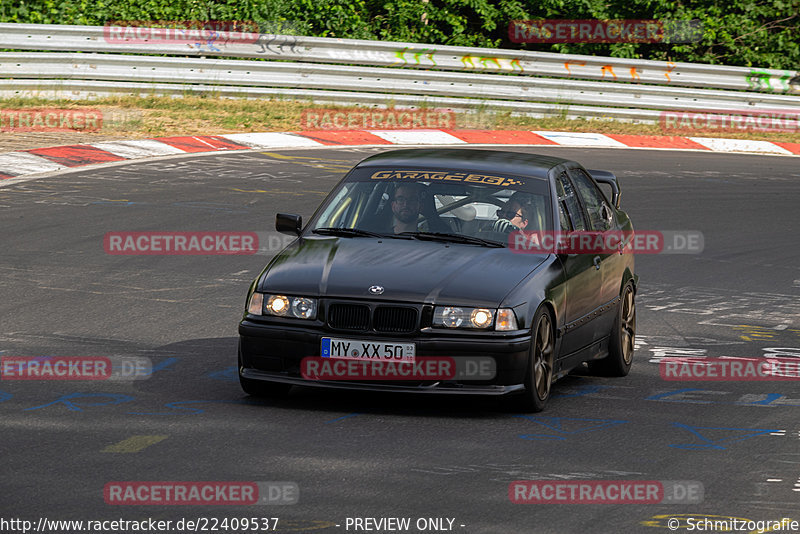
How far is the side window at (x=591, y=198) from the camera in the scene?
9250 millimetres

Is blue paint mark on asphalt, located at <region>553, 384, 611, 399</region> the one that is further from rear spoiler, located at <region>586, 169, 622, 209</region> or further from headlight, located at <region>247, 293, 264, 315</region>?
headlight, located at <region>247, 293, 264, 315</region>

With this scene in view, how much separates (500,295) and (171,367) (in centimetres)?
236

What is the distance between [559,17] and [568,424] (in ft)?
65.5

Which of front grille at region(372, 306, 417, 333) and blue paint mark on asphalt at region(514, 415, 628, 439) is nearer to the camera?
blue paint mark on asphalt at region(514, 415, 628, 439)

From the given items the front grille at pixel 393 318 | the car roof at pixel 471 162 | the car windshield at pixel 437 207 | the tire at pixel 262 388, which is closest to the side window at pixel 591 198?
the car roof at pixel 471 162

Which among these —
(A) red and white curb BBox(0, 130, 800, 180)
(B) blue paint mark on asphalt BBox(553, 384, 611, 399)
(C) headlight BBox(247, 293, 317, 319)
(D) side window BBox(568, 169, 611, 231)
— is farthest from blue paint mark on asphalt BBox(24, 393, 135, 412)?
(A) red and white curb BBox(0, 130, 800, 180)

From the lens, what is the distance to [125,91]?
22.1 metres

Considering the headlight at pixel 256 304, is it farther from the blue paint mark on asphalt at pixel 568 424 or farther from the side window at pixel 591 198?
the side window at pixel 591 198

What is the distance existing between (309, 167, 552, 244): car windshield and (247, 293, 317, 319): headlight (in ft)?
3.11

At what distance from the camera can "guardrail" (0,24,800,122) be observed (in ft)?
70.3

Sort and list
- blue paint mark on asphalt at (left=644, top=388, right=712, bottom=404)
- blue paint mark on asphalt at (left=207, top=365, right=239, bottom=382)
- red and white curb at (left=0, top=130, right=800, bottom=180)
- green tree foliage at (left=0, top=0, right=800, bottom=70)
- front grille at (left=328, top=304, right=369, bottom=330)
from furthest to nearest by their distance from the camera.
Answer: green tree foliage at (left=0, top=0, right=800, bottom=70), red and white curb at (left=0, top=130, right=800, bottom=180), blue paint mark on asphalt at (left=207, top=365, right=239, bottom=382), blue paint mark on asphalt at (left=644, top=388, right=712, bottom=404), front grille at (left=328, top=304, right=369, bottom=330)

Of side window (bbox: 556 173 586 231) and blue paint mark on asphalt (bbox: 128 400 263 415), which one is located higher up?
side window (bbox: 556 173 586 231)

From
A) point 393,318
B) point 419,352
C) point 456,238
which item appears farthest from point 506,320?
point 456,238

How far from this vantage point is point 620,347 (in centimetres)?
907
